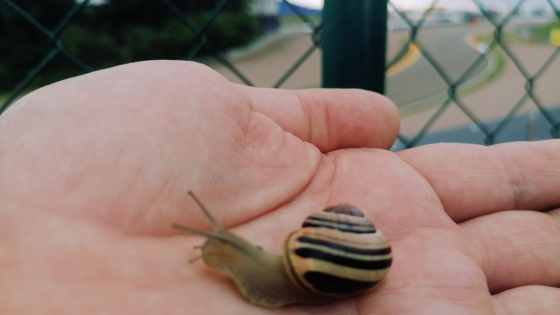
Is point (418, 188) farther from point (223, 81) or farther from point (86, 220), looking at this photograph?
point (86, 220)

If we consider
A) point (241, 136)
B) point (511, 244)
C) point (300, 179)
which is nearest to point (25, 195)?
point (241, 136)

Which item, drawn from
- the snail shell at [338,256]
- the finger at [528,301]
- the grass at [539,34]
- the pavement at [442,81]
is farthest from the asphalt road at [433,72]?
the snail shell at [338,256]

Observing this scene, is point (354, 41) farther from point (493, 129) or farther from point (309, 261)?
point (493, 129)

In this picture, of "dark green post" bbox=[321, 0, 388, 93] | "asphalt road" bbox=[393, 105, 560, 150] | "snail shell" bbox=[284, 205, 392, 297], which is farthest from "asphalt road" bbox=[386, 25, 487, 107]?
"snail shell" bbox=[284, 205, 392, 297]

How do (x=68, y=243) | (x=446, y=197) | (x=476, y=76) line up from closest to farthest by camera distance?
(x=68, y=243)
(x=446, y=197)
(x=476, y=76)

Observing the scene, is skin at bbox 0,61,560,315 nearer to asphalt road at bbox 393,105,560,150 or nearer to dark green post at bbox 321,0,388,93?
dark green post at bbox 321,0,388,93

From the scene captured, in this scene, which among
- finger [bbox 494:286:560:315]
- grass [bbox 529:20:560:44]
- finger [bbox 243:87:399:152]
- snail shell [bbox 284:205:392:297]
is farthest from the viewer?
grass [bbox 529:20:560:44]

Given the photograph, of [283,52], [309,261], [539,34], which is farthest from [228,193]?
[539,34]

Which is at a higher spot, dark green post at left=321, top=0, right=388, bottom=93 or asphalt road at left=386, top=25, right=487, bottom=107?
dark green post at left=321, top=0, right=388, bottom=93
